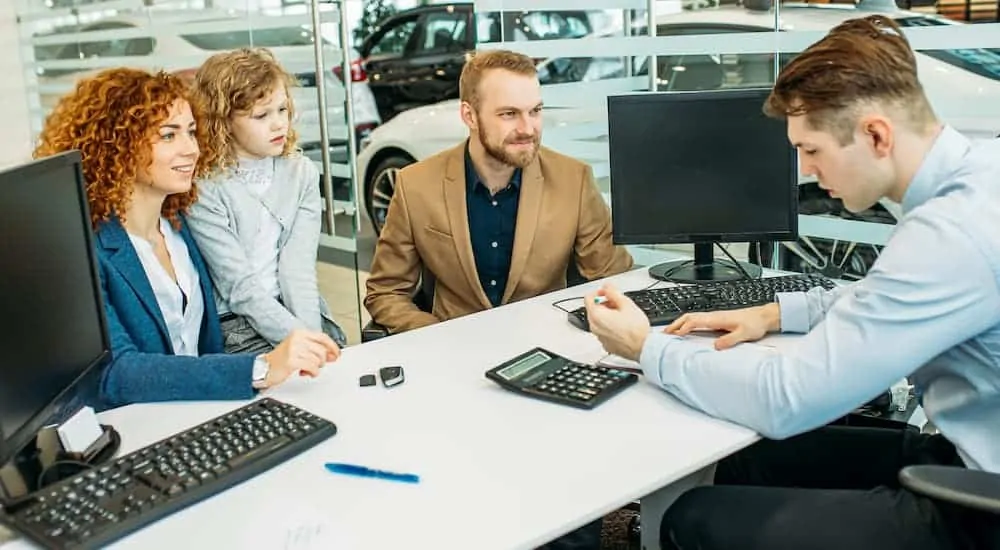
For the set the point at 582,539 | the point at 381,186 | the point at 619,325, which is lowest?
the point at 582,539

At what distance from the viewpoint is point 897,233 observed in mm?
1449

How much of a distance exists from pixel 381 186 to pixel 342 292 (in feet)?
3.47

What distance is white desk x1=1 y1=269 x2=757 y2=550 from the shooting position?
4.21ft

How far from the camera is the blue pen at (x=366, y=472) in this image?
4.63 ft

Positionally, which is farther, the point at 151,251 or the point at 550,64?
the point at 550,64

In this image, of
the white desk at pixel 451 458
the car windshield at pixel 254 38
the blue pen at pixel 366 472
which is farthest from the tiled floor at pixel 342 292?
the blue pen at pixel 366 472

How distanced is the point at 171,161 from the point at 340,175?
2.20m

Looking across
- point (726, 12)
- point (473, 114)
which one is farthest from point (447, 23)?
point (473, 114)

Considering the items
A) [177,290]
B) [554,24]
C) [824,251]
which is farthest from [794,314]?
[554,24]

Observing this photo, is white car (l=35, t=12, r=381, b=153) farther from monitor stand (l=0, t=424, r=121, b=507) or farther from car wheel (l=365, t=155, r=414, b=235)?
monitor stand (l=0, t=424, r=121, b=507)

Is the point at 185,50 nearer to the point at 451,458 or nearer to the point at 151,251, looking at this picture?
the point at 151,251

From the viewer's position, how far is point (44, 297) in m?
1.45

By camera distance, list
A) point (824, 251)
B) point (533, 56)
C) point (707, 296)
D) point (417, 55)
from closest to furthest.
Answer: point (707, 296)
point (824, 251)
point (533, 56)
point (417, 55)

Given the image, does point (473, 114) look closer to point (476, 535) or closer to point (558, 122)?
point (558, 122)
